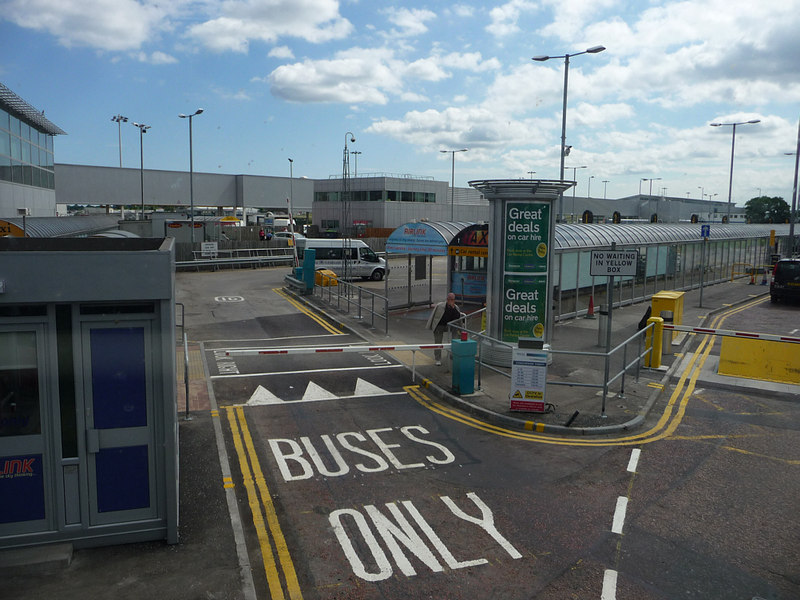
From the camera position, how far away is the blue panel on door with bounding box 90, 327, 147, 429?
616 centimetres

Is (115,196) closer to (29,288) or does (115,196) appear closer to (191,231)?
(191,231)

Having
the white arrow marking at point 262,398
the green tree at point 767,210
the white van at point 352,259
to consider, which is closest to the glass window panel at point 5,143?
the white van at point 352,259

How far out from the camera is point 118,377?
20.4 feet

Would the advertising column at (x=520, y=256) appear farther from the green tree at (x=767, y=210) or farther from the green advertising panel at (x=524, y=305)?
the green tree at (x=767, y=210)

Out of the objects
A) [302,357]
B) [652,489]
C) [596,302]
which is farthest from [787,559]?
[596,302]

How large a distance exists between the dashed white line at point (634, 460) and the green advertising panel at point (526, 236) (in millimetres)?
5391

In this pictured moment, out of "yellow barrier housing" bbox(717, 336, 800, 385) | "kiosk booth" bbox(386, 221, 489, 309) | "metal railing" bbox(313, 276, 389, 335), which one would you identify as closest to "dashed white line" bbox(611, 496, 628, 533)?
"yellow barrier housing" bbox(717, 336, 800, 385)

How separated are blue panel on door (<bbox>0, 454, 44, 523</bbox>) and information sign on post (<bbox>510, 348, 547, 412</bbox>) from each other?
7.00 m

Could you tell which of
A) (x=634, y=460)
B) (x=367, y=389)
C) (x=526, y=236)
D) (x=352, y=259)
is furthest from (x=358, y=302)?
(x=634, y=460)

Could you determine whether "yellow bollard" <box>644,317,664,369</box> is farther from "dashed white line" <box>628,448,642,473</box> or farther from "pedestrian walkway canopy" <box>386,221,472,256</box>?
"pedestrian walkway canopy" <box>386,221,472,256</box>

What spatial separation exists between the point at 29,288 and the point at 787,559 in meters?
7.89

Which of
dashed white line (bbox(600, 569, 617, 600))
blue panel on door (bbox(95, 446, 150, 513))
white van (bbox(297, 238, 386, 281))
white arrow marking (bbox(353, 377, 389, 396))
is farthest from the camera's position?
white van (bbox(297, 238, 386, 281))

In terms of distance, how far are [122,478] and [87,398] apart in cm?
90

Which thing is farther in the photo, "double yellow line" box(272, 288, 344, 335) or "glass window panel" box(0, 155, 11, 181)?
"glass window panel" box(0, 155, 11, 181)
